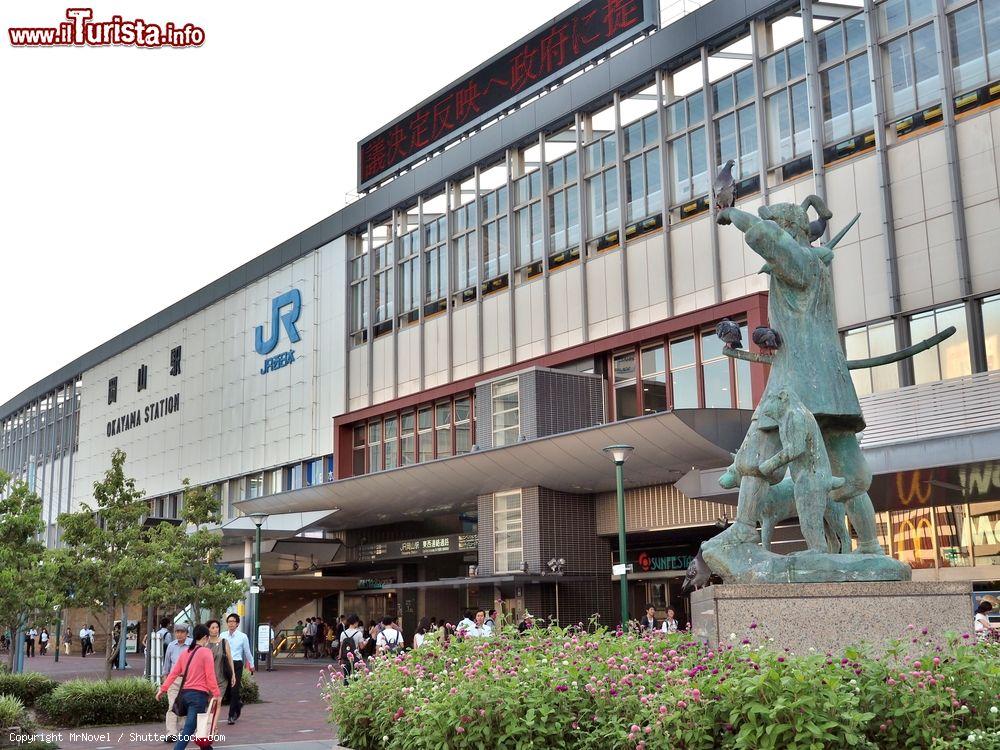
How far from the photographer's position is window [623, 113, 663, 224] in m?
31.3

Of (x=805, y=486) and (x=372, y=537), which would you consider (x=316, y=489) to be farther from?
(x=805, y=486)

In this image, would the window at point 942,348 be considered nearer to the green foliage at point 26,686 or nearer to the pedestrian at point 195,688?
the pedestrian at point 195,688

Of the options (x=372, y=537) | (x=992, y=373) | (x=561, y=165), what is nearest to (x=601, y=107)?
(x=561, y=165)

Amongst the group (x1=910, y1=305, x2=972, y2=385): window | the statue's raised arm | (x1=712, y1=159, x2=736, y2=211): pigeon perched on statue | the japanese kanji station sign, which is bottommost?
the statue's raised arm

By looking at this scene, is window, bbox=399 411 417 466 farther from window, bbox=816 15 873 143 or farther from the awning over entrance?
window, bbox=816 15 873 143

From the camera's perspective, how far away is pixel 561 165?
34.5 m

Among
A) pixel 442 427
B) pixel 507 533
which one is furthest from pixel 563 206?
pixel 507 533

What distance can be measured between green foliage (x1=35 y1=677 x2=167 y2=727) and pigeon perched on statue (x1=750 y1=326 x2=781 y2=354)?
491 inches

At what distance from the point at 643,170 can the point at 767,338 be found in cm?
2278

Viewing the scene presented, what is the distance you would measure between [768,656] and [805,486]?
293 centimetres

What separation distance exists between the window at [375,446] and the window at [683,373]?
1473 centimetres

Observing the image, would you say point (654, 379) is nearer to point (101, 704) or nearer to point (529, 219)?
point (529, 219)

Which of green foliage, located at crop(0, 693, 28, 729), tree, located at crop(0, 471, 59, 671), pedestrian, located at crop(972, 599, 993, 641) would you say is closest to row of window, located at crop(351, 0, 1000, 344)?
pedestrian, located at crop(972, 599, 993, 641)

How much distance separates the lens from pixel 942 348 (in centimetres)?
2461
